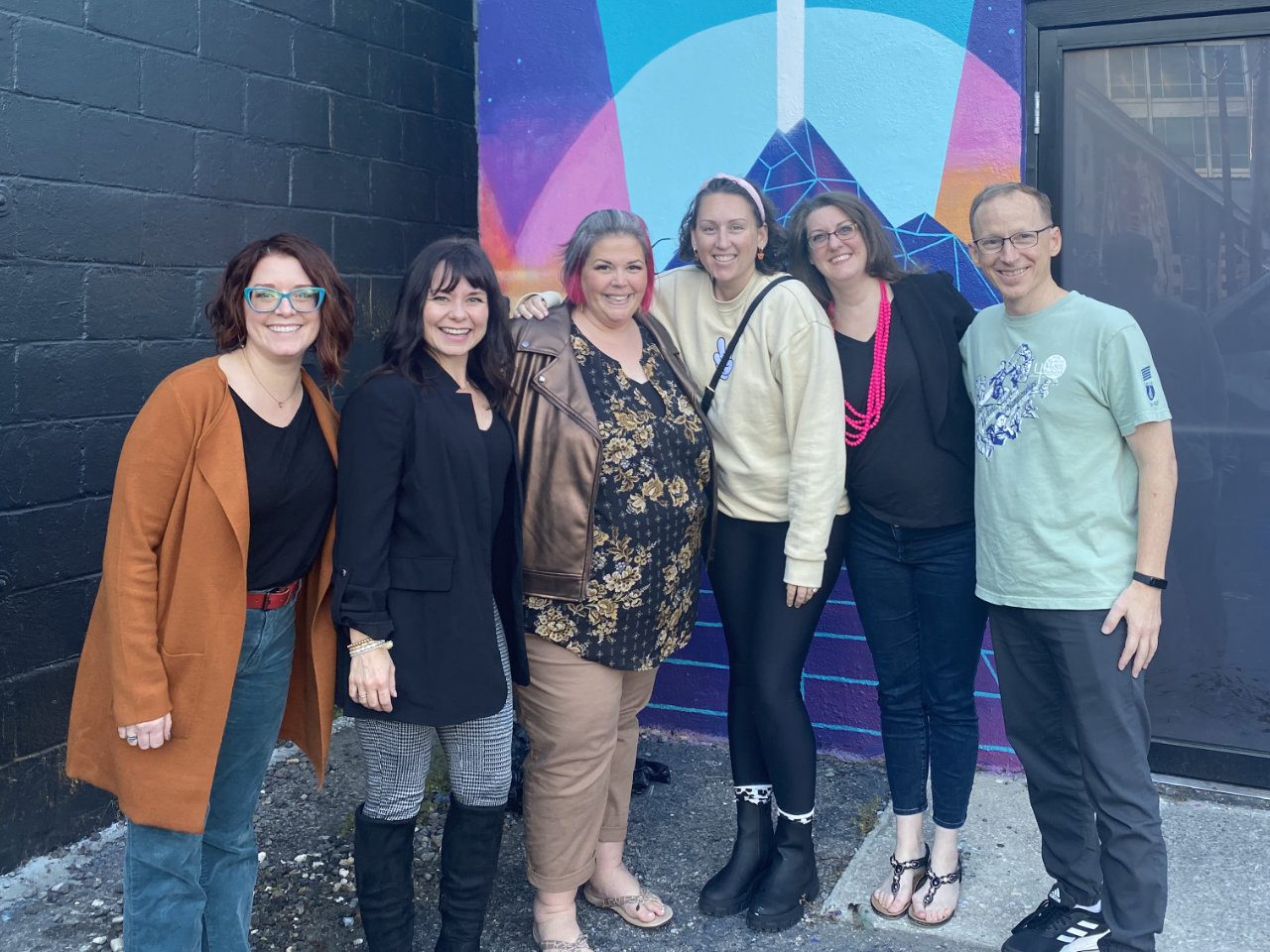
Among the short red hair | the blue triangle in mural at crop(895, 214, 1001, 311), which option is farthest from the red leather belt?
the blue triangle in mural at crop(895, 214, 1001, 311)

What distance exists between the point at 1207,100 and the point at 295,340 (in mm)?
3059

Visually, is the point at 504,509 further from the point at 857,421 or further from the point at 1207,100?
the point at 1207,100

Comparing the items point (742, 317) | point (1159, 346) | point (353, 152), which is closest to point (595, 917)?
point (742, 317)

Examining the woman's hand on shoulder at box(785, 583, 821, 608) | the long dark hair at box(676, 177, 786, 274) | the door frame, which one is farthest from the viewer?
the door frame

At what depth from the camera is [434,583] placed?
256cm

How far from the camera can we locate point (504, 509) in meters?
2.79

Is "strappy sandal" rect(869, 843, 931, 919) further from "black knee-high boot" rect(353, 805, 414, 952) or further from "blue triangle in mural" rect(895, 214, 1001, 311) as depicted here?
"blue triangle in mural" rect(895, 214, 1001, 311)

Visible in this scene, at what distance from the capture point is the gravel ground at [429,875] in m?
3.08

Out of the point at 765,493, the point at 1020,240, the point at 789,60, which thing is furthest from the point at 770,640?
the point at 789,60

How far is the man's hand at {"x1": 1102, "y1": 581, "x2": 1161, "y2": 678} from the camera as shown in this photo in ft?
8.52

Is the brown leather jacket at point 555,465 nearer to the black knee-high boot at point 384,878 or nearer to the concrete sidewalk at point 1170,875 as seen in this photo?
the black knee-high boot at point 384,878

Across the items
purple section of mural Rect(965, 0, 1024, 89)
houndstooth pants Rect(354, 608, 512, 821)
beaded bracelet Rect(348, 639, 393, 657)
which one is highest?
purple section of mural Rect(965, 0, 1024, 89)

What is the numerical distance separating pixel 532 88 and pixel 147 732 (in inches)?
125

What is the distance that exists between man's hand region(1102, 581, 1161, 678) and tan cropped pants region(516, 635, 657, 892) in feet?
4.15
